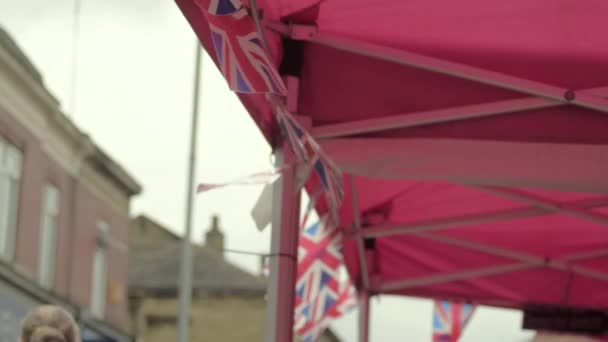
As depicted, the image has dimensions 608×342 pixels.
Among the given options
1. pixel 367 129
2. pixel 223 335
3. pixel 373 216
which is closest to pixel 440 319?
pixel 373 216

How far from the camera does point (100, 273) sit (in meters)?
36.6

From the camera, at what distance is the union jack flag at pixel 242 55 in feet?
16.5

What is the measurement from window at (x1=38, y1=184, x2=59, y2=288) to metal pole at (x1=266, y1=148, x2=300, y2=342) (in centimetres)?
2532

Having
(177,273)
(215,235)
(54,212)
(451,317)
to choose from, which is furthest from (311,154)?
(215,235)

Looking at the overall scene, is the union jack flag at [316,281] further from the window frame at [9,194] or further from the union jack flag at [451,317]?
the window frame at [9,194]

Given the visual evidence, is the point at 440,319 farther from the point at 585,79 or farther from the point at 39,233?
the point at 39,233

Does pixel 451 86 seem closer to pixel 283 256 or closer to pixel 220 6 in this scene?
pixel 283 256

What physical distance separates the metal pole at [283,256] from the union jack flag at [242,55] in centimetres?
82

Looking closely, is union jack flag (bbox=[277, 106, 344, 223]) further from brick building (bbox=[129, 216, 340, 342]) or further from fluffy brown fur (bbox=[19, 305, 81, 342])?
brick building (bbox=[129, 216, 340, 342])

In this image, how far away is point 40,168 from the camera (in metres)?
30.8

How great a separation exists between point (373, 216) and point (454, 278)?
141 cm

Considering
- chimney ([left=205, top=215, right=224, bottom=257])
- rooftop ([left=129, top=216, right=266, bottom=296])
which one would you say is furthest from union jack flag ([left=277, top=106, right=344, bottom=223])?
chimney ([left=205, top=215, right=224, bottom=257])

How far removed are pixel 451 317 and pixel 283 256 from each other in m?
5.32

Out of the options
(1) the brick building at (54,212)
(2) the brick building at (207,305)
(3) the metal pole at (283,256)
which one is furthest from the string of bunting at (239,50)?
(2) the brick building at (207,305)
